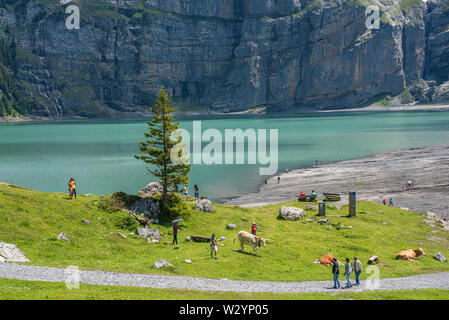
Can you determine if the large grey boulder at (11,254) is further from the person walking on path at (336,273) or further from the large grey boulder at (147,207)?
the person walking on path at (336,273)

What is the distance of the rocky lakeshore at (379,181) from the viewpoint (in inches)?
2400

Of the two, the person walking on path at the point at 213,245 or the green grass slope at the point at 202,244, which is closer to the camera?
the green grass slope at the point at 202,244

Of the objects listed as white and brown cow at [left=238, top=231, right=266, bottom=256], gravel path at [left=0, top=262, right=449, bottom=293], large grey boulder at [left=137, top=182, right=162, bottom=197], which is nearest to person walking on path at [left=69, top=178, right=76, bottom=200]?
large grey boulder at [left=137, top=182, right=162, bottom=197]

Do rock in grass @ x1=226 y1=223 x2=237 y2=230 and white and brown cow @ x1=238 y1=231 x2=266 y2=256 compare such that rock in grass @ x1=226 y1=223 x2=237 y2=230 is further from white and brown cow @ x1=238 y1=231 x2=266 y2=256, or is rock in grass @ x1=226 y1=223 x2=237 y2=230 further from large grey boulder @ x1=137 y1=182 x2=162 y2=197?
large grey boulder @ x1=137 y1=182 x2=162 y2=197

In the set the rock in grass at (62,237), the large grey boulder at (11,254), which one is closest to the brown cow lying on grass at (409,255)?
the rock in grass at (62,237)

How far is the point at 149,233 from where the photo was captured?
33.0m

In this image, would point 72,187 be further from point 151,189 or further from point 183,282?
point 183,282

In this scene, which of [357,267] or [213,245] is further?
[213,245]

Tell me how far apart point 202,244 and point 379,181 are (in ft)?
173

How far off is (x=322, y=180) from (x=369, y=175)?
10.7m

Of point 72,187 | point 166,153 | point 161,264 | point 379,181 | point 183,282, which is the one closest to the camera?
point 183,282

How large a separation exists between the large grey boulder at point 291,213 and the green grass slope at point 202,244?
4.03ft

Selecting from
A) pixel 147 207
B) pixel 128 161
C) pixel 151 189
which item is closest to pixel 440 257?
pixel 147 207
